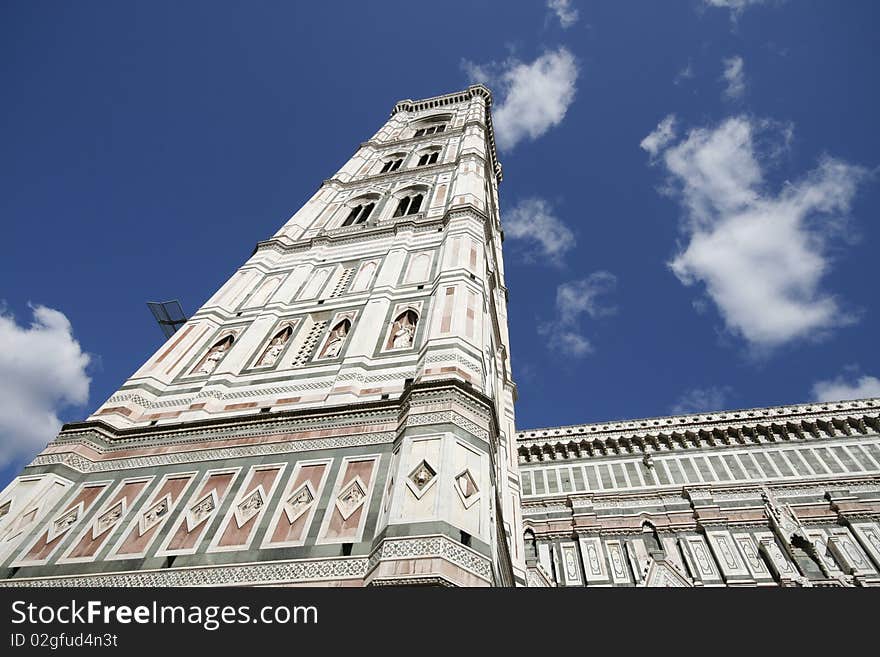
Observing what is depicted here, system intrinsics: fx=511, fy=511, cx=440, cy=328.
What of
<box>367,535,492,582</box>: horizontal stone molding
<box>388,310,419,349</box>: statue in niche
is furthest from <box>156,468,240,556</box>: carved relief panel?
<box>388,310,419,349</box>: statue in niche

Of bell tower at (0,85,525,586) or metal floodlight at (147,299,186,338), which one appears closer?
bell tower at (0,85,525,586)

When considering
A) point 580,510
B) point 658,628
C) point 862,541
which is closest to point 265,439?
point 658,628

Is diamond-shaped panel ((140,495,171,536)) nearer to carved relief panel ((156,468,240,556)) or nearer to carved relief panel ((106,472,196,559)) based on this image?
carved relief panel ((106,472,196,559))

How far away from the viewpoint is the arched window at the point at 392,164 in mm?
17781

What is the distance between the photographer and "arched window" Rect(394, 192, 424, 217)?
43.9 ft

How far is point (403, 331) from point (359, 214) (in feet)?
22.5

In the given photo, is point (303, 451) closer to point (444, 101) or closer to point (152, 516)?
point (152, 516)

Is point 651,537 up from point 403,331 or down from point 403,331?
up

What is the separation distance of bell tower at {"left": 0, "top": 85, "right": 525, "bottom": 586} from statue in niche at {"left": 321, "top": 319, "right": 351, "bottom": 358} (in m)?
0.04

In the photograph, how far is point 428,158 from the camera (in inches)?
709

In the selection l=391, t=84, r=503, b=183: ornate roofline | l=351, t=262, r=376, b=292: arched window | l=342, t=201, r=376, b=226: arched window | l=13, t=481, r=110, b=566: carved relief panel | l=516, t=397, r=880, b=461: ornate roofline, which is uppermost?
l=391, t=84, r=503, b=183: ornate roofline

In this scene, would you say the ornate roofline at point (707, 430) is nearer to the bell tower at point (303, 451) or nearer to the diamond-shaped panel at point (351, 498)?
the bell tower at point (303, 451)

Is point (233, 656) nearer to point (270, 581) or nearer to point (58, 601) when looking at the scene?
point (58, 601)

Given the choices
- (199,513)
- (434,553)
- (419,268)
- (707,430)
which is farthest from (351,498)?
(707,430)
